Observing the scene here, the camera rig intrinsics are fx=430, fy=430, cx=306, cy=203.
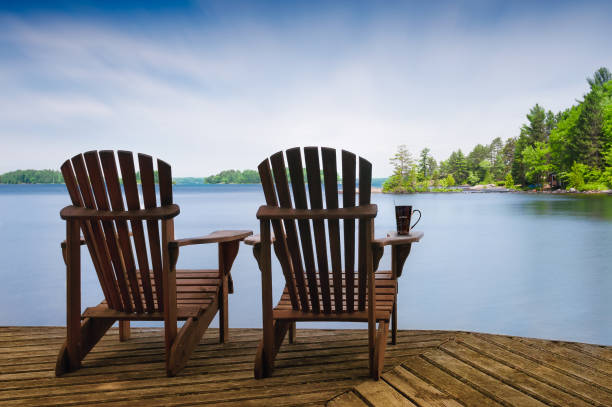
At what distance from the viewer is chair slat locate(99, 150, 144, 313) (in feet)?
6.60

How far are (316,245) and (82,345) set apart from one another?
1.26m

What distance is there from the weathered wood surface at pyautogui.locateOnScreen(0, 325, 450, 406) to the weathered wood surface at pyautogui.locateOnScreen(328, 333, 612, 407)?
118mm

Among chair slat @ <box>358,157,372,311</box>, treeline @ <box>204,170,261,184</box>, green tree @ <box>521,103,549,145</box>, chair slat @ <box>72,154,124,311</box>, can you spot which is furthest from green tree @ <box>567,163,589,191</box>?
treeline @ <box>204,170,261,184</box>

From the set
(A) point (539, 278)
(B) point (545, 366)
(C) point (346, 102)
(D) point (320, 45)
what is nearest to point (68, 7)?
(D) point (320, 45)

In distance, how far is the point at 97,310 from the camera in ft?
7.17

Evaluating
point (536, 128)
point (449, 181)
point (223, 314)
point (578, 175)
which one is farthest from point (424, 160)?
point (223, 314)

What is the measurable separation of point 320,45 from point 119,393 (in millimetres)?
51332

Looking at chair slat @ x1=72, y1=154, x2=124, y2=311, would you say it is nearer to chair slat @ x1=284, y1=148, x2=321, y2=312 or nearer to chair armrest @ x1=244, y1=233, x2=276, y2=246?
chair armrest @ x1=244, y1=233, x2=276, y2=246

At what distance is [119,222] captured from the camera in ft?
6.81

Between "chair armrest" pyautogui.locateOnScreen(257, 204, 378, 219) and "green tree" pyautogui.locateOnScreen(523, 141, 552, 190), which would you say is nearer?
"chair armrest" pyautogui.locateOnScreen(257, 204, 378, 219)

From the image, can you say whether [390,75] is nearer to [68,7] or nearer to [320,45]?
[320,45]

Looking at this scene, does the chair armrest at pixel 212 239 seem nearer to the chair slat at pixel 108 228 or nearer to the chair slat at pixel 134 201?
the chair slat at pixel 134 201

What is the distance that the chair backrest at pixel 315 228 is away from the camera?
6.33 feet

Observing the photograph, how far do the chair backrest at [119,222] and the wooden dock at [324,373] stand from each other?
14.2 inches
